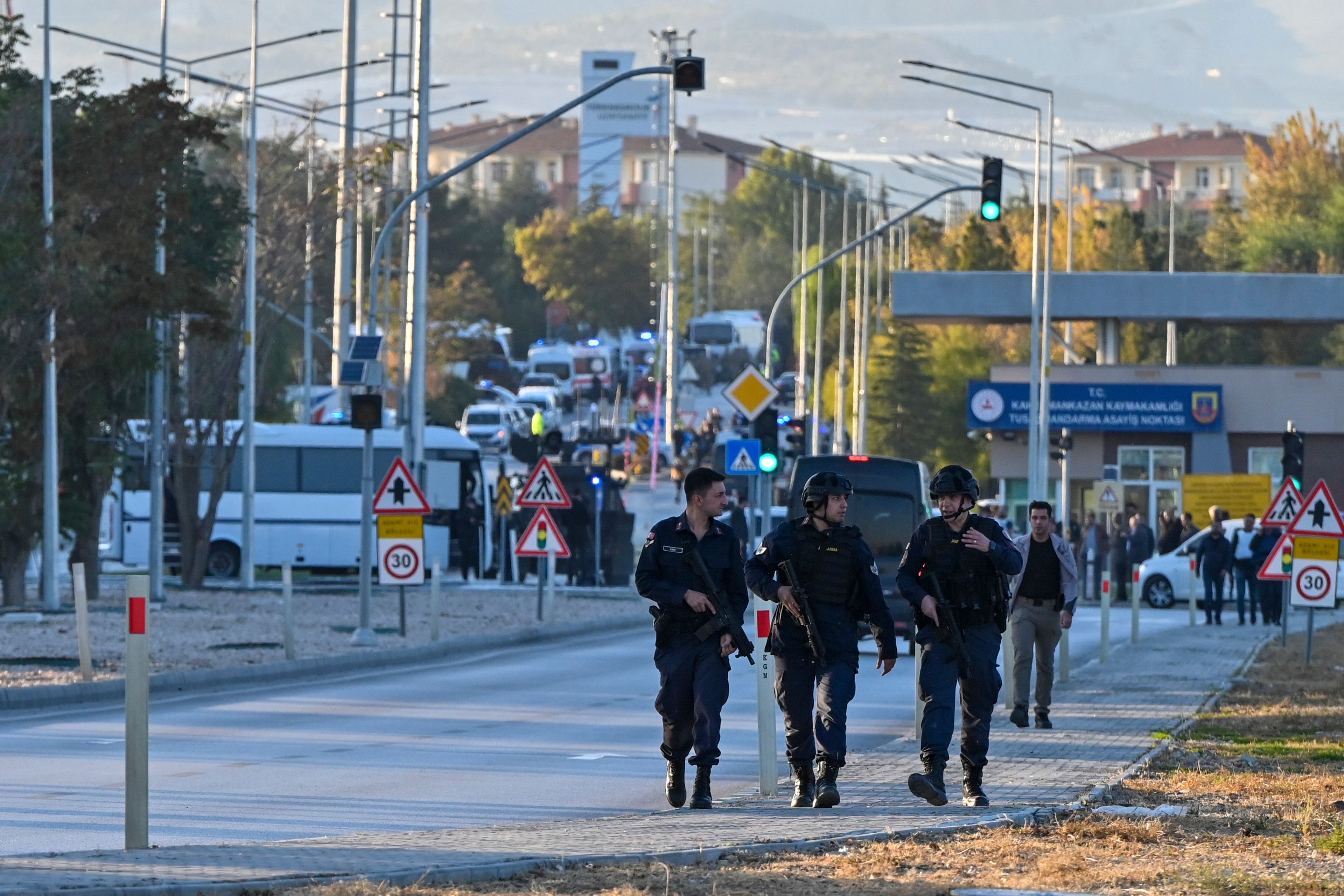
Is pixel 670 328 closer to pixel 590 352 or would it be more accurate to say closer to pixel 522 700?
pixel 590 352

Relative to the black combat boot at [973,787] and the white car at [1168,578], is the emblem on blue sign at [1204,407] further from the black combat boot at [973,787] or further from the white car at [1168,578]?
the black combat boot at [973,787]

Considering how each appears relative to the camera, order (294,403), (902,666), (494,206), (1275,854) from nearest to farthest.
Result: (1275,854), (902,666), (294,403), (494,206)

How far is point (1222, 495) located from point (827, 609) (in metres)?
39.6

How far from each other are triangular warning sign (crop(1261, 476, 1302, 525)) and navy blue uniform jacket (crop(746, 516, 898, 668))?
1617cm

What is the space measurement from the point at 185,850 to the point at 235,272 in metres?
31.6

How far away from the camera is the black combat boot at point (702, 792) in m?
11.1

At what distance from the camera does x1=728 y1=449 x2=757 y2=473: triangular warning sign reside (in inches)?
1270

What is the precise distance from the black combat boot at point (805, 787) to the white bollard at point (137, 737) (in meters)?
3.28

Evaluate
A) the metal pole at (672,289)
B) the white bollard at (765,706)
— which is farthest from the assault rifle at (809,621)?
the metal pole at (672,289)

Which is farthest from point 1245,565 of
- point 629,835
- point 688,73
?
point 629,835

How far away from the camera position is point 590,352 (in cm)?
10319

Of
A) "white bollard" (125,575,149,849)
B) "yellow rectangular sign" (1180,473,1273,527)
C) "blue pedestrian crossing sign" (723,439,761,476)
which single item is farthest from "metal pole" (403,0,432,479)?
"white bollard" (125,575,149,849)

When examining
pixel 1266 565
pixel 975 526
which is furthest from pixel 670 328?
pixel 975 526

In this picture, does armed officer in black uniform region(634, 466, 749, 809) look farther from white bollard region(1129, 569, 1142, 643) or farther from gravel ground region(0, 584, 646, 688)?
white bollard region(1129, 569, 1142, 643)
